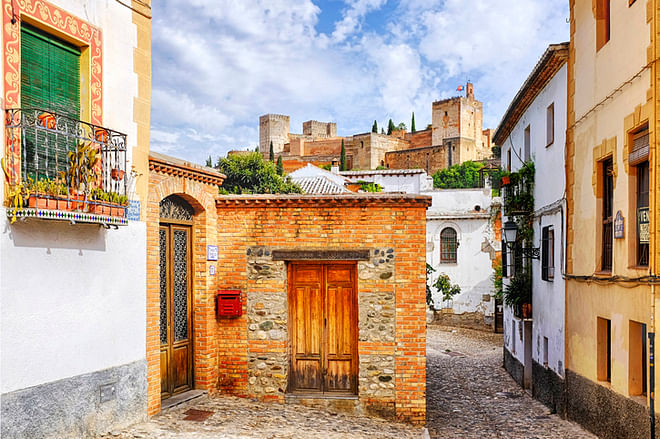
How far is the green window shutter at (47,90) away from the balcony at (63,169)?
11 millimetres

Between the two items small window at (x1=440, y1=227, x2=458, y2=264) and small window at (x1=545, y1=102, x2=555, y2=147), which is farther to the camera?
small window at (x1=440, y1=227, x2=458, y2=264)

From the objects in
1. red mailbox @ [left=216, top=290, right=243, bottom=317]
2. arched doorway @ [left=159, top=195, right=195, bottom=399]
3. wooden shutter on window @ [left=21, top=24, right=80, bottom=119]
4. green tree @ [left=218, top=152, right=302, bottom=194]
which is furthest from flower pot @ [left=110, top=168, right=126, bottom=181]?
green tree @ [left=218, top=152, right=302, bottom=194]

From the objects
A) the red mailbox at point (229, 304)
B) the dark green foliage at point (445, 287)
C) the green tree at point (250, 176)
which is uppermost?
the green tree at point (250, 176)

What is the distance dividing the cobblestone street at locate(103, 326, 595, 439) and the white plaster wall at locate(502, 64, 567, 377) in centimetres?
114

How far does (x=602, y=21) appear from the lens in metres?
9.51

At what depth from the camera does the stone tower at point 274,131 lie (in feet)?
273

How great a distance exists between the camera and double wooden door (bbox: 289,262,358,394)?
9.48 meters

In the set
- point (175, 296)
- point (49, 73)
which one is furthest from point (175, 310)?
point (49, 73)

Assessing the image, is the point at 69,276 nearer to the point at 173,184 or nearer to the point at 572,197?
the point at 173,184

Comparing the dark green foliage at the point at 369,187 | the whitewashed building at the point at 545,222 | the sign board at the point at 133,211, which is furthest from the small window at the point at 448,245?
the sign board at the point at 133,211

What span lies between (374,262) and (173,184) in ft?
10.6

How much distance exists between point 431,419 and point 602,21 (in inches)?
295

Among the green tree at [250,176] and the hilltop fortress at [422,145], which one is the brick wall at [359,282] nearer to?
the green tree at [250,176]

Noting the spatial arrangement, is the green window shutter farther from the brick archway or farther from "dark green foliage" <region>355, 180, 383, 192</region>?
"dark green foliage" <region>355, 180, 383, 192</region>
